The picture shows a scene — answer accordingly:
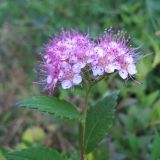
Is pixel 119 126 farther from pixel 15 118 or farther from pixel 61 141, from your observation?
pixel 15 118

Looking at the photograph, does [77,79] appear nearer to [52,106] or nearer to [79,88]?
[52,106]

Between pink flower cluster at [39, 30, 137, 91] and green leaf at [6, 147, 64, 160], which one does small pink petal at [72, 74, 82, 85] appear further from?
green leaf at [6, 147, 64, 160]

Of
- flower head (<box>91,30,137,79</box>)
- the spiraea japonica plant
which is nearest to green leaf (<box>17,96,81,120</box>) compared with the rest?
the spiraea japonica plant

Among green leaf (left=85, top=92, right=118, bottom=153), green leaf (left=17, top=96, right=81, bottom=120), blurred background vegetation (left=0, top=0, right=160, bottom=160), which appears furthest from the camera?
blurred background vegetation (left=0, top=0, right=160, bottom=160)

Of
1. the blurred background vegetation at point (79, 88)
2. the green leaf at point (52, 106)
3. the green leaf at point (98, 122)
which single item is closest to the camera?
the green leaf at point (52, 106)

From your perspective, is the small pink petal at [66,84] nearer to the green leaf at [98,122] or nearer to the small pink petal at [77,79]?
the small pink petal at [77,79]

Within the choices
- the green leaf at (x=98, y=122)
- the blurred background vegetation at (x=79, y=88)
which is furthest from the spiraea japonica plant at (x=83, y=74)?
the blurred background vegetation at (x=79, y=88)

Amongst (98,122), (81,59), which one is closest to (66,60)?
(81,59)
